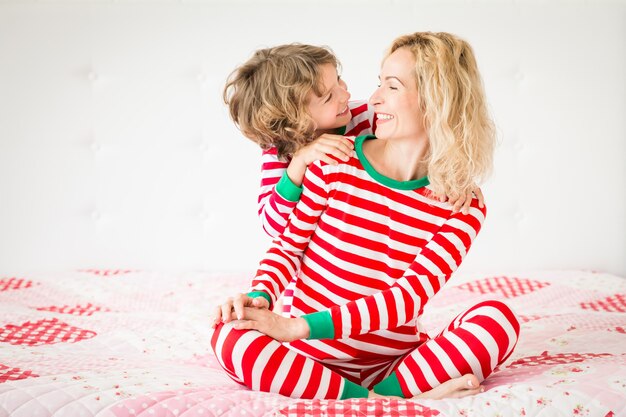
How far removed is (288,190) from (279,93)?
0.19 meters

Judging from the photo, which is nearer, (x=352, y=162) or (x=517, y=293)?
(x=352, y=162)

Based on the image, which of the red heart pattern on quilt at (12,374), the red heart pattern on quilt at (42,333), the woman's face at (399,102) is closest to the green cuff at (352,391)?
the woman's face at (399,102)

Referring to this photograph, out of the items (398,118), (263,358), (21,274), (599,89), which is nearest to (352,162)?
(398,118)

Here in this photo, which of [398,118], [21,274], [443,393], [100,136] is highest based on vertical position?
[398,118]

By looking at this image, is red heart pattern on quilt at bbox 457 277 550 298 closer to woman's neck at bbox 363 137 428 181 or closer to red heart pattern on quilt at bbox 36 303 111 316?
woman's neck at bbox 363 137 428 181

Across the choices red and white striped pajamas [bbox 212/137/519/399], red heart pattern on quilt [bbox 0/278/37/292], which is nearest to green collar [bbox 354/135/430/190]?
red and white striped pajamas [bbox 212/137/519/399]

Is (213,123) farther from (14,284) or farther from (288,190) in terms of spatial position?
(288,190)

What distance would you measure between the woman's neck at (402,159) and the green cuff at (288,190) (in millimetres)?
154

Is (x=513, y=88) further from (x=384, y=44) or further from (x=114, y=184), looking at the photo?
(x=114, y=184)

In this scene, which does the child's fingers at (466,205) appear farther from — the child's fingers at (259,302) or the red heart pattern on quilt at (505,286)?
the red heart pattern on quilt at (505,286)

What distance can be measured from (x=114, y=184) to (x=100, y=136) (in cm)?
17

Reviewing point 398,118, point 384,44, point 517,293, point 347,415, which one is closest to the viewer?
point 347,415

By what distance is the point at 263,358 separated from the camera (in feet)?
3.94

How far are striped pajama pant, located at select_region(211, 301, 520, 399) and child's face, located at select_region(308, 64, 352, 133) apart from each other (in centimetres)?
48
